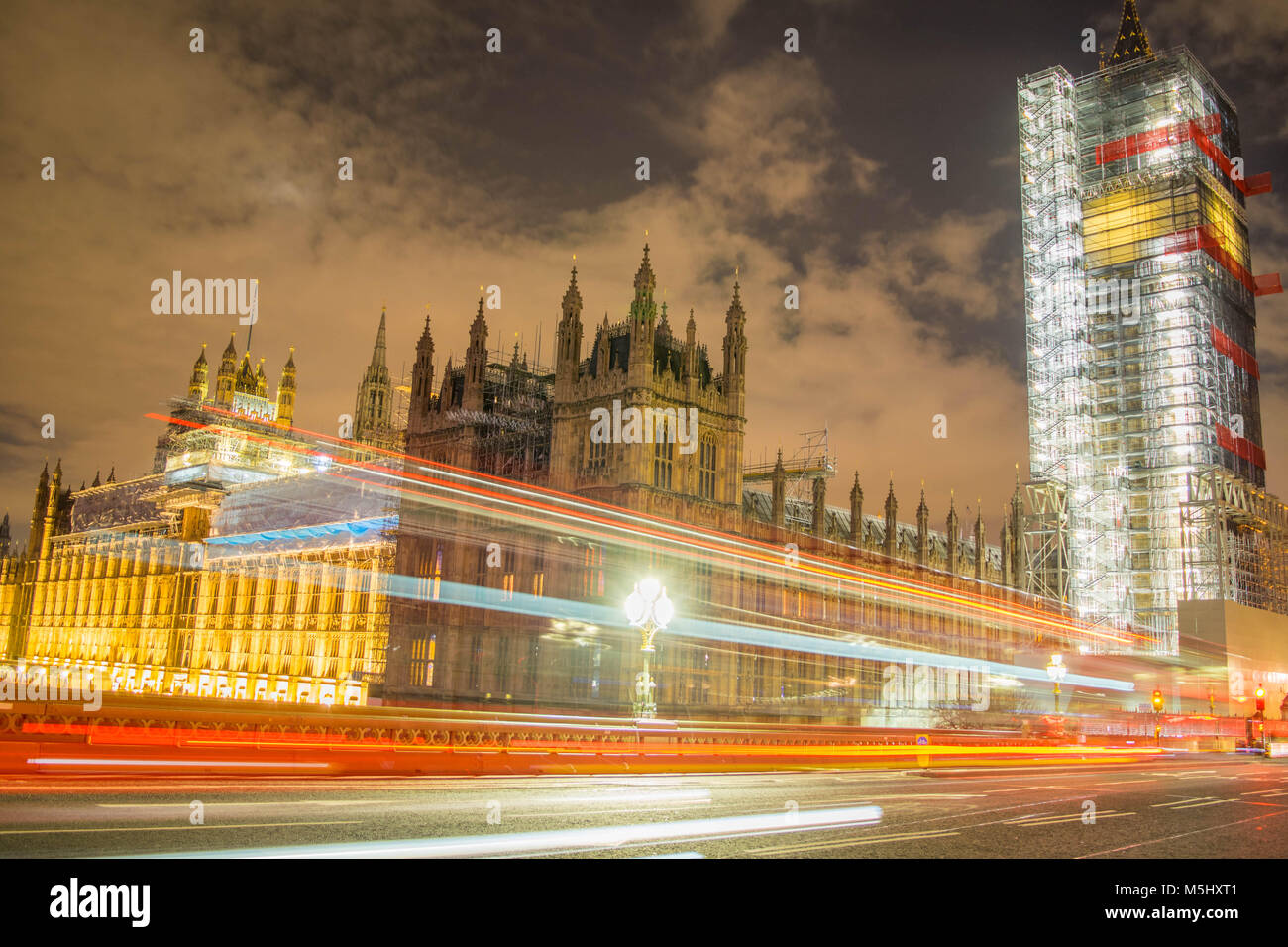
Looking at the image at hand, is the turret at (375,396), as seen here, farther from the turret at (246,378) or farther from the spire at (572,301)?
the spire at (572,301)

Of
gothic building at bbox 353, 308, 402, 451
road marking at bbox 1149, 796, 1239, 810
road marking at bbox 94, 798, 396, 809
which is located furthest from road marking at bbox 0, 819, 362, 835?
gothic building at bbox 353, 308, 402, 451

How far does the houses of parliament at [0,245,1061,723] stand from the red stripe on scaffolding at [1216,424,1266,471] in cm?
1404

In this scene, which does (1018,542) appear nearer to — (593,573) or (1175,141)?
(1175,141)

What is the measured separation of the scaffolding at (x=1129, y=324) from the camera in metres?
56.5

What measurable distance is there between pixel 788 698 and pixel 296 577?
3447 cm

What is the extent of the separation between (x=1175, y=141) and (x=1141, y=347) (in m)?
12.5

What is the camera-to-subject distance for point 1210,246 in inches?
2263

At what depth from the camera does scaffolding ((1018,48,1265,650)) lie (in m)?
56.5

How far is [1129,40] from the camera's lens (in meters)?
64.3

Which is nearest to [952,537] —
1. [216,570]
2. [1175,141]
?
[1175,141]

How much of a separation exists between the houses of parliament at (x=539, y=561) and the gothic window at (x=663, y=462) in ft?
0.35
